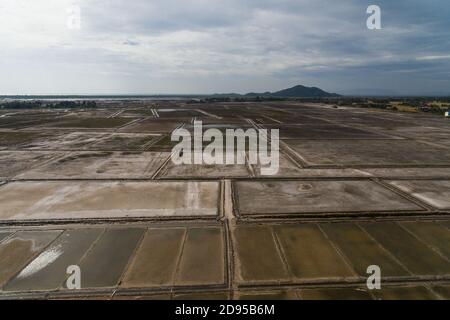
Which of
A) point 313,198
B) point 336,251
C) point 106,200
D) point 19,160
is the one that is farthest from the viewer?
point 19,160

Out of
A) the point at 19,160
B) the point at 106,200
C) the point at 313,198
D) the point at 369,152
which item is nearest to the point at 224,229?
the point at 313,198

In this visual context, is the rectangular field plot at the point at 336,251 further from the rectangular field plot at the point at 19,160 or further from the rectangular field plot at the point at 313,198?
the rectangular field plot at the point at 19,160

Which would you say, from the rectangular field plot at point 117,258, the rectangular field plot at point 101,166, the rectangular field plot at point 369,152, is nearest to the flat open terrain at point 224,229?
the rectangular field plot at point 117,258

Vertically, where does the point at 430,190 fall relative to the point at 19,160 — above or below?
below

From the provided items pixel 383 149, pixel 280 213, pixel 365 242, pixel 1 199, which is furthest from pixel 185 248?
pixel 383 149

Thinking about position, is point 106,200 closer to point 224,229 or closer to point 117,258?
point 117,258
